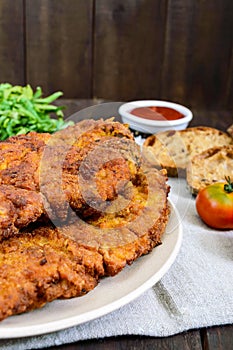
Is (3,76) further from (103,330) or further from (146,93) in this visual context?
(103,330)

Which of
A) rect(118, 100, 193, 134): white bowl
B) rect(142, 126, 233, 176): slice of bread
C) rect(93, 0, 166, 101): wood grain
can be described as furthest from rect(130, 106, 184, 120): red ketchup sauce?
rect(93, 0, 166, 101): wood grain

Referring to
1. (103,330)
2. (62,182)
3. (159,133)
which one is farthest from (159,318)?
(159,133)

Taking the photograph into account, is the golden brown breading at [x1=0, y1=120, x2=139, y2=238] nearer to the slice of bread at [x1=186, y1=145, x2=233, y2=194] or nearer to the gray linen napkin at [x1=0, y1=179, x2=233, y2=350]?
the gray linen napkin at [x1=0, y1=179, x2=233, y2=350]

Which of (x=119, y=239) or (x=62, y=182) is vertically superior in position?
(x=62, y=182)

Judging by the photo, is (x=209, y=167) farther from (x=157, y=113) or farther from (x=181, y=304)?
(x=181, y=304)

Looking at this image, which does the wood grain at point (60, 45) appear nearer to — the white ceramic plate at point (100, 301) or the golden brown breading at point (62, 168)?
the golden brown breading at point (62, 168)

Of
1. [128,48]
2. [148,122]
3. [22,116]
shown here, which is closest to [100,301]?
[148,122]

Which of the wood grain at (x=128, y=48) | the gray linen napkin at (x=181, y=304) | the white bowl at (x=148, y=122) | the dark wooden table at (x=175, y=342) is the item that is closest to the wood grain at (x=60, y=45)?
the wood grain at (x=128, y=48)
